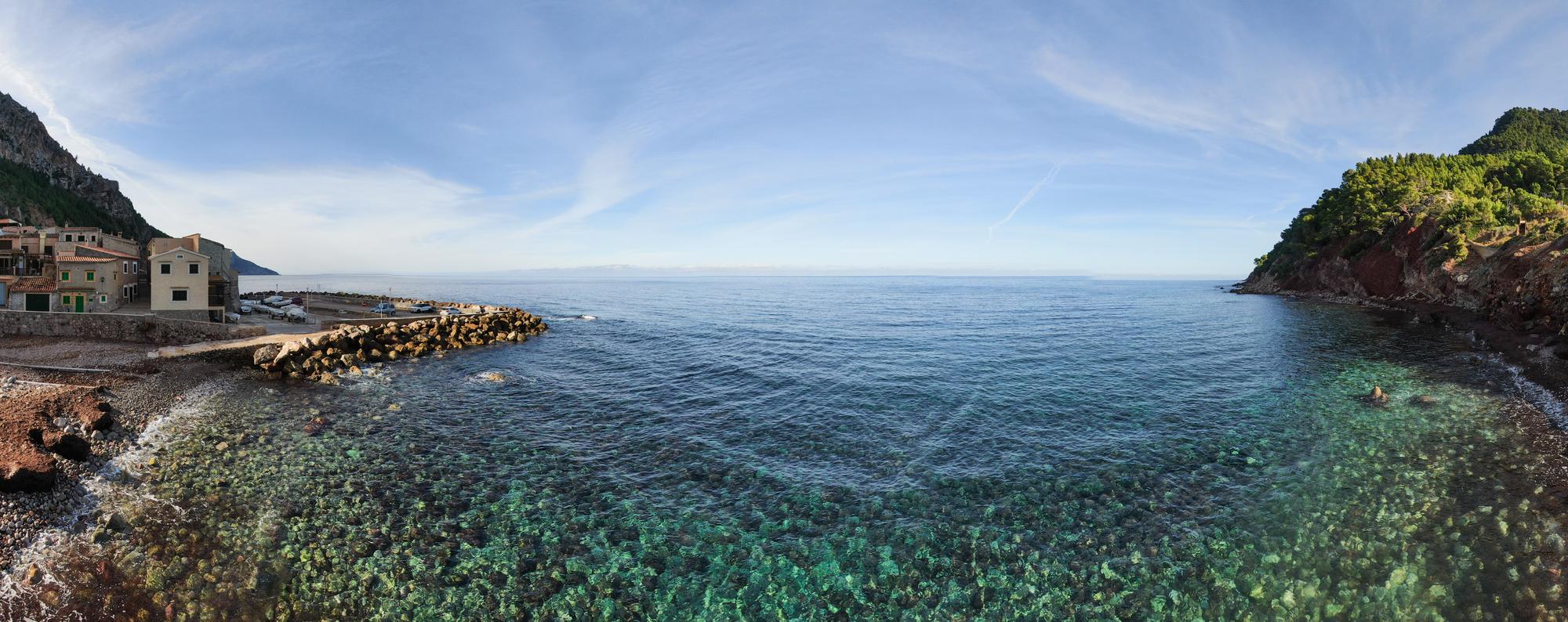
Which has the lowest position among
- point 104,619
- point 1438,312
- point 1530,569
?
point 104,619

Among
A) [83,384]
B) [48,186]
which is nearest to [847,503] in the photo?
[83,384]

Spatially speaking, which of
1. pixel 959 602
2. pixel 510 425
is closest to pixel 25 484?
pixel 510 425

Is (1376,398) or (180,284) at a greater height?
(180,284)

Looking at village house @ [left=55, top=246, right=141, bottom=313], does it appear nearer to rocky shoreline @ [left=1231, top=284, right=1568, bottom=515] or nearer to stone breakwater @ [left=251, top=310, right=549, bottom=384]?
stone breakwater @ [left=251, top=310, right=549, bottom=384]

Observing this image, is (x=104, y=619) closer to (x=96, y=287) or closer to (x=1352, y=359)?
(x=96, y=287)

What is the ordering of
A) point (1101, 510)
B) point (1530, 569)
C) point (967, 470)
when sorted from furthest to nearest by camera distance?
point (967, 470)
point (1101, 510)
point (1530, 569)

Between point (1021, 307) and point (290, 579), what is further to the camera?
point (1021, 307)

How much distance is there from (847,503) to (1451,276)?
8821cm

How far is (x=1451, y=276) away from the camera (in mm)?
63156

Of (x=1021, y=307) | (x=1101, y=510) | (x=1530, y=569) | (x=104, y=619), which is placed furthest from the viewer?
(x=1021, y=307)

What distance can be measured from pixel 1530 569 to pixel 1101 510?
852 cm

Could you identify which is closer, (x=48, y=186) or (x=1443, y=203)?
(x=1443, y=203)

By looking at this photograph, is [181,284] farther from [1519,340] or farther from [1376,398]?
[1519,340]

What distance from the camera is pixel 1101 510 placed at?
52.6ft
